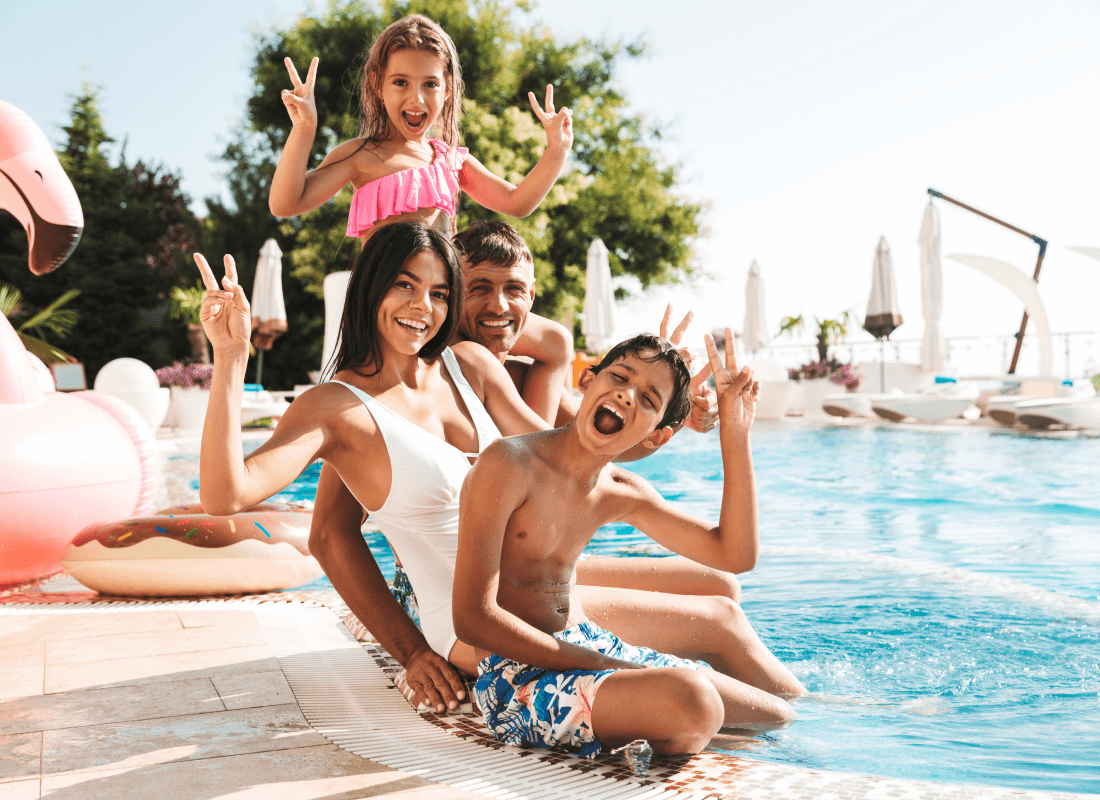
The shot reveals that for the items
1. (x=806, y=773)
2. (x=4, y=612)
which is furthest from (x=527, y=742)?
(x=4, y=612)

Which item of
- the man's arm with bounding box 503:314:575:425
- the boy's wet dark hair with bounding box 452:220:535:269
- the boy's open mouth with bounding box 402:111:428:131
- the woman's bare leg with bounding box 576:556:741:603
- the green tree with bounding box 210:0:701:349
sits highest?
the green tree with bounding box 210:0:701:349

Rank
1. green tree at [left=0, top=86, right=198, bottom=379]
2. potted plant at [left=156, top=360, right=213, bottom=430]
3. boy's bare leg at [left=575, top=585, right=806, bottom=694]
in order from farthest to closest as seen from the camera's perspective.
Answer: green tree at [left=0, top=86, right=198, bottom=379] < potted plant at [left=156, top=360, right=213, bottom=430] < boy's bare leg at [left=575, top=585, right=806, bottom=694]

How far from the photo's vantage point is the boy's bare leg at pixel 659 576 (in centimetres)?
300

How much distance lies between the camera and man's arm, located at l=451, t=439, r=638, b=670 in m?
2.13

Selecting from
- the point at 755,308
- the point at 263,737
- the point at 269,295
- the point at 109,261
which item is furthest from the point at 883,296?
the point at 109,261

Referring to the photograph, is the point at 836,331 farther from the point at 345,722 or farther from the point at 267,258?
the point at 345,722

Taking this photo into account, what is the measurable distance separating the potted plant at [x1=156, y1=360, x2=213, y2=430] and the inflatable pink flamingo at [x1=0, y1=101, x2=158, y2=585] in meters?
9.92

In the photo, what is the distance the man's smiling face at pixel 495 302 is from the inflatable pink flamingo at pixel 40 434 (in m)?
2.41

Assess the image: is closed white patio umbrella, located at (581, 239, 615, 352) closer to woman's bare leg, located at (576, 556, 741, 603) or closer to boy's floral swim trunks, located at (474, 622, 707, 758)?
woman's bare leg, located at (576, 556, 741, 603)

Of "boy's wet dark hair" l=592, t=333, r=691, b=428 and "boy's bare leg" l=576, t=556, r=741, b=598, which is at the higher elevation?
"boy's wet dark hair" l=592, t=333, r=691, b=428

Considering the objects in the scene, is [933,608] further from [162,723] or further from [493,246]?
[162,723]

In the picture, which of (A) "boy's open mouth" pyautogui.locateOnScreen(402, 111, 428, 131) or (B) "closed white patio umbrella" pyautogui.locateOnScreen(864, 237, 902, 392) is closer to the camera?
(A) "boy's open mouth" pyautogui.locateOnScreen(402, 111, 428, 131)

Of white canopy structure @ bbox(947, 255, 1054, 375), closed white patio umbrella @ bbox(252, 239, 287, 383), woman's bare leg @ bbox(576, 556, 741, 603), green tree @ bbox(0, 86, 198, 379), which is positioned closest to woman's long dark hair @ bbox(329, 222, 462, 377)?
woman's bare leg @ bbox(576, 556, 741, 603)

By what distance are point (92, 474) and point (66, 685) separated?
6.82 ft
